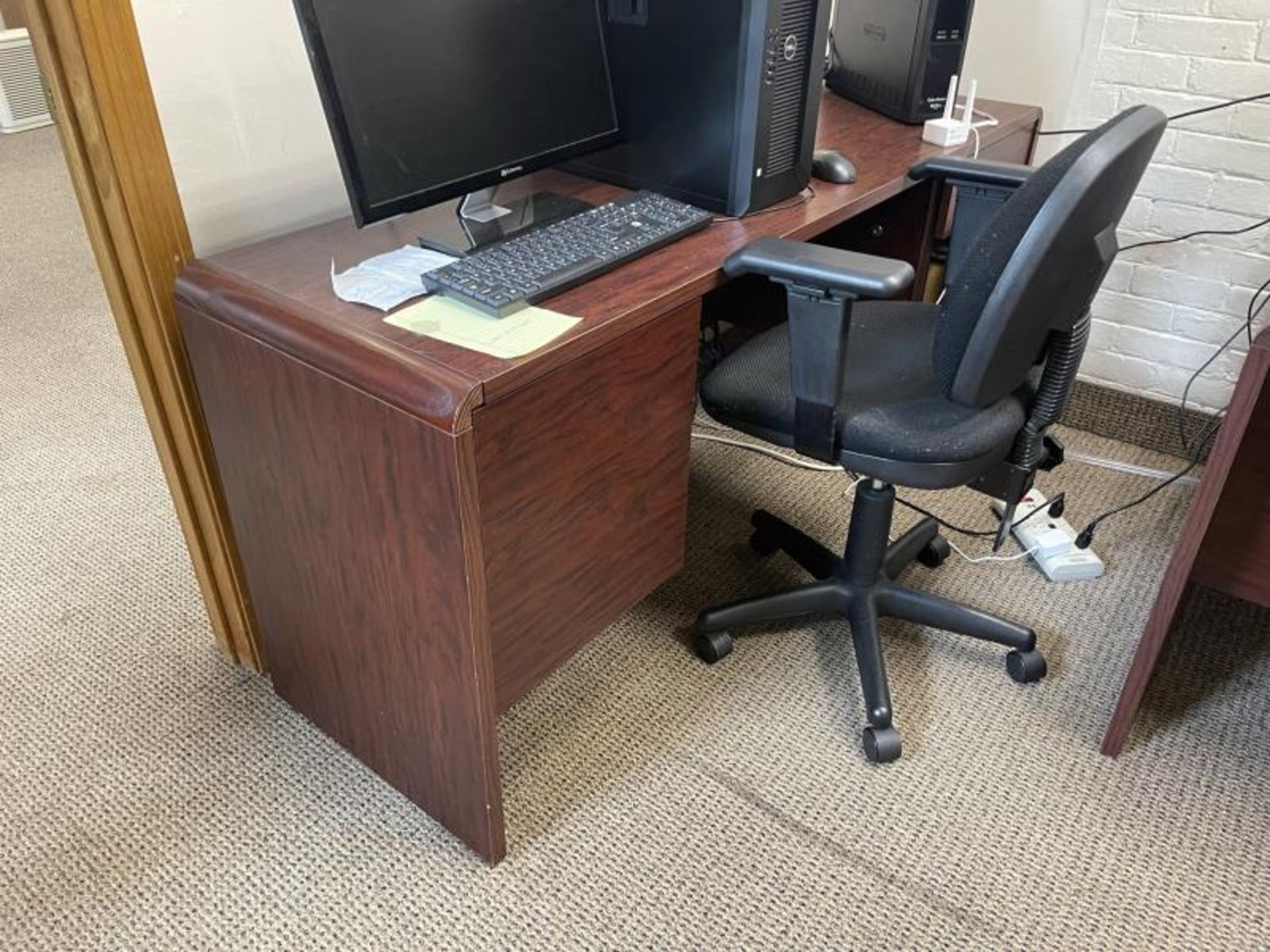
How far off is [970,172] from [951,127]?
21 centimetres

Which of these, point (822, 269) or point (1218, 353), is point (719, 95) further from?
point (1218, 353)

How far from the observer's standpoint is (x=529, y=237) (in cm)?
126

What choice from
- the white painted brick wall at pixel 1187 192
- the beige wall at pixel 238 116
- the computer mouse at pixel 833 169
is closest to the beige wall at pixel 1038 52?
the white painted brick wall at pixel 1187 192

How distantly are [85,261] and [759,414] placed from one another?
2577 millimetres

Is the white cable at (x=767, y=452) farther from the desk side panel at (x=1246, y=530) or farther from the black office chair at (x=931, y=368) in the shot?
the desk side panel at (x=1246, y=530)

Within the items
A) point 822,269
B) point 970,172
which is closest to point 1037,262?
point 822,269

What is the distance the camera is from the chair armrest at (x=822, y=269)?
3.87 ft

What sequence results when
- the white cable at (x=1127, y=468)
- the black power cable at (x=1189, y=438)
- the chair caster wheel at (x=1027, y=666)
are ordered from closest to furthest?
1. the chair caster wheel at (x=1027, y=666)
2. the black power cable at (x=1189, y=438)
3. the white cable at (x=1127, y=468)

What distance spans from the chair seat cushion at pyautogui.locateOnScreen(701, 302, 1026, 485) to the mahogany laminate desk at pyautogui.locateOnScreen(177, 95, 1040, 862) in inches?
5.4

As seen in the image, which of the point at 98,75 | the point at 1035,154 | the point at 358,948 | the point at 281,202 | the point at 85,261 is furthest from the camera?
the point at 85,261

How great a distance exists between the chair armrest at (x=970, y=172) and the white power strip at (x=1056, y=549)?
60 cm

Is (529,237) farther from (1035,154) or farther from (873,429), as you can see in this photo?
(1035,154)

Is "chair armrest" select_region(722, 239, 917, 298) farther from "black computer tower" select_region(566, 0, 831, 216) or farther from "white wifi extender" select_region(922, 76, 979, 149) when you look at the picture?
"white wifi extender" select_region(922, 76, 979, 149)

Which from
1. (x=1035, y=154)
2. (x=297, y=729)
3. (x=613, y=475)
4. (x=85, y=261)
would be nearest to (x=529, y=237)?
(x=613, y=475)
